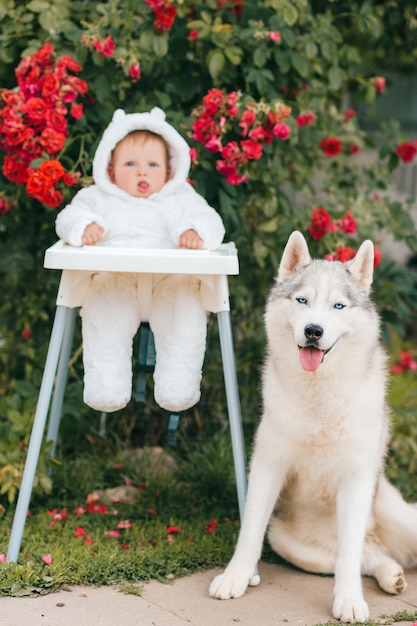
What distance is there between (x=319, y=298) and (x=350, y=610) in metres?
1.10

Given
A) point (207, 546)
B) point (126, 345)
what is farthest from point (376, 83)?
point (207, 546)

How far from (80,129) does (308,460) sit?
6.38ft

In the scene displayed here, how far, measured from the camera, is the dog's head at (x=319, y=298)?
10.5ft

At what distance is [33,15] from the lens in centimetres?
439

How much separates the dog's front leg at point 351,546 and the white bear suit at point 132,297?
733 millimetres

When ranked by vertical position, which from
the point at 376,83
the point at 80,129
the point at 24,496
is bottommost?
the point at 24,496

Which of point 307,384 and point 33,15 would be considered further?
point 33,15

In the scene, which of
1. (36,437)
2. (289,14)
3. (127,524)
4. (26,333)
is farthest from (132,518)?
(289,14)

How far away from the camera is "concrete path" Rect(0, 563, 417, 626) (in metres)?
3.18

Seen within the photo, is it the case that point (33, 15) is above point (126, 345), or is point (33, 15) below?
above

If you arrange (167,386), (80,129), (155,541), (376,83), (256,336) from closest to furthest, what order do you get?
(167,386) < (155,541) < (80,129) < (256,336) < (376,83)

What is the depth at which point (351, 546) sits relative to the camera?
131 inches

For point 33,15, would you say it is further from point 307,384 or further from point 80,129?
point 307,384

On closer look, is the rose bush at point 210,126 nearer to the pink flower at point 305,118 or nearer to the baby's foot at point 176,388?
the pink flower at point 305,118
